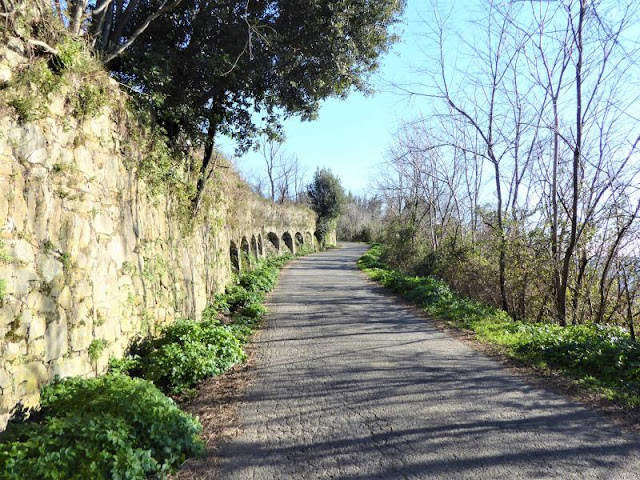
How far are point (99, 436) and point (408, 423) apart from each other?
274 centimetres

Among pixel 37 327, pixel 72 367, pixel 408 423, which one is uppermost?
pixel 37 327

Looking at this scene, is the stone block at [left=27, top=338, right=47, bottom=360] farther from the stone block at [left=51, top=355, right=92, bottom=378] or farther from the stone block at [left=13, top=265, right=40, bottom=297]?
the stone block at [left=13, top=265, right=40, bottom=297]

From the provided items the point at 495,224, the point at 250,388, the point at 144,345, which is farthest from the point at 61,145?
the point at 495,224

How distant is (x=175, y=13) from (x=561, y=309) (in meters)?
9.95

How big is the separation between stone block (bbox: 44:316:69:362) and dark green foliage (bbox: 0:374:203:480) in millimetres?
303


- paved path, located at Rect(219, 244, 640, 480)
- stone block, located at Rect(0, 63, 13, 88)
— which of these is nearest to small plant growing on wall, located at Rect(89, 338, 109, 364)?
paved path, located at Rect(219, 244, 640, 480)

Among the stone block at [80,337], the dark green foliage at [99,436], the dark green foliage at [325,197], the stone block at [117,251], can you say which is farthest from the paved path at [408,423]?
the dark green foliage at [325,197]

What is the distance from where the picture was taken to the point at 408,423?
408 cm

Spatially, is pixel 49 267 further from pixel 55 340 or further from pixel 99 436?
pixel 99 436

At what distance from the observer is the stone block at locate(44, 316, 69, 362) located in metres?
4.05

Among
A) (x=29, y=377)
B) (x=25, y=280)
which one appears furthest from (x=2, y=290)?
(x=29, y=377)

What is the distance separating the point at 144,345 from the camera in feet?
19.7

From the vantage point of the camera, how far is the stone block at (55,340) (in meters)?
4.05

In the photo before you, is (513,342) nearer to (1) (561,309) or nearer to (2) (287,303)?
(1) (561,309)
